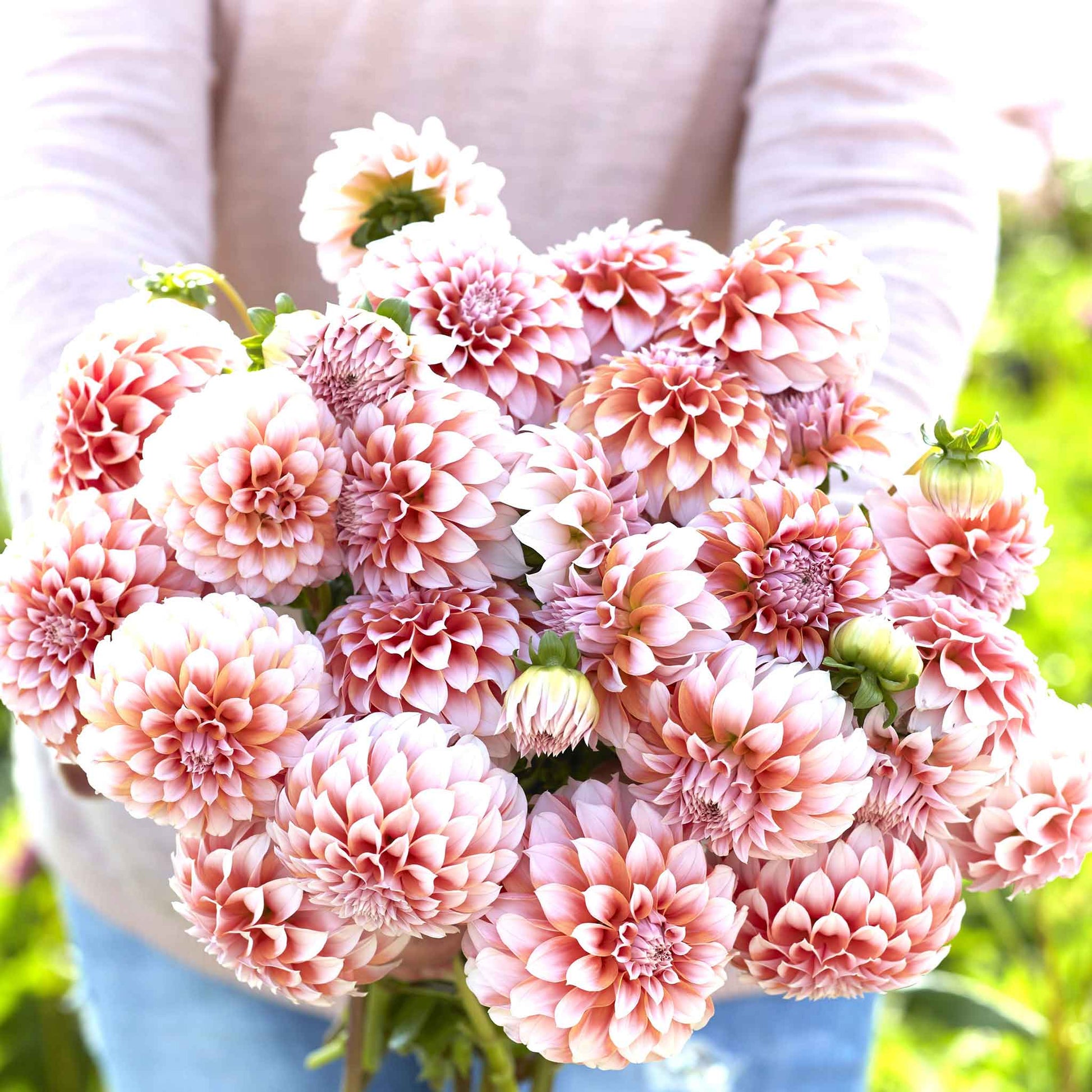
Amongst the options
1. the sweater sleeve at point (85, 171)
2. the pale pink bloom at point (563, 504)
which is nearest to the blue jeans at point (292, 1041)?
the sweater sleeve at point (85, 171)

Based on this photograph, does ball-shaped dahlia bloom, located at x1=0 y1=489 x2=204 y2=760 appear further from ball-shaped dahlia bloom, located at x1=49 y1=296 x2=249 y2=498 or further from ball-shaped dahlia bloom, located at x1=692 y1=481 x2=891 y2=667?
ball-shaped dahlia bloom, located at x1=692 y1=481 x2=891 y2=667

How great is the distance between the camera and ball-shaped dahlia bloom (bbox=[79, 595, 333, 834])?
0.85ft

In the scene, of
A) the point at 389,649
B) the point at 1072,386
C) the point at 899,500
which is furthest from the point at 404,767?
the point at 1072,386

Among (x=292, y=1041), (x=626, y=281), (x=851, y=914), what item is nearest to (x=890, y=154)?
(x=626, y=281)

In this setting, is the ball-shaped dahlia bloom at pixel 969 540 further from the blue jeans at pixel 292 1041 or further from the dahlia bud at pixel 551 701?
the blue jeans at pixel 292 1041

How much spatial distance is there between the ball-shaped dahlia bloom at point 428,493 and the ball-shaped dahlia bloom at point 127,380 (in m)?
0.05

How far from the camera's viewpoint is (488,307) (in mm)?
295

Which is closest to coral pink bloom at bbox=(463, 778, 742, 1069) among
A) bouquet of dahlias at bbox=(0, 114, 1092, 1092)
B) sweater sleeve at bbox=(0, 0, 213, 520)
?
bouquet of dahlias at bbox=(0, 114, 1092, 1092)

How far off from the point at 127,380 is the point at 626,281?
0.43ft

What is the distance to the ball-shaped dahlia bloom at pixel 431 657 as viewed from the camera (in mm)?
268

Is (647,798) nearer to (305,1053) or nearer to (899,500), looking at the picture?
(899,500)

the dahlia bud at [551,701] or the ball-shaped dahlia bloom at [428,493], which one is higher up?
the ball-shaped dahlia bloom at [428,493]

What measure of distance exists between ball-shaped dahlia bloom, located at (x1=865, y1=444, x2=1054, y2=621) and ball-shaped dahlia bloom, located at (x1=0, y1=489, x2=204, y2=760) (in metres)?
0.17

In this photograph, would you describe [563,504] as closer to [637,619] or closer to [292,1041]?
[637,619]
